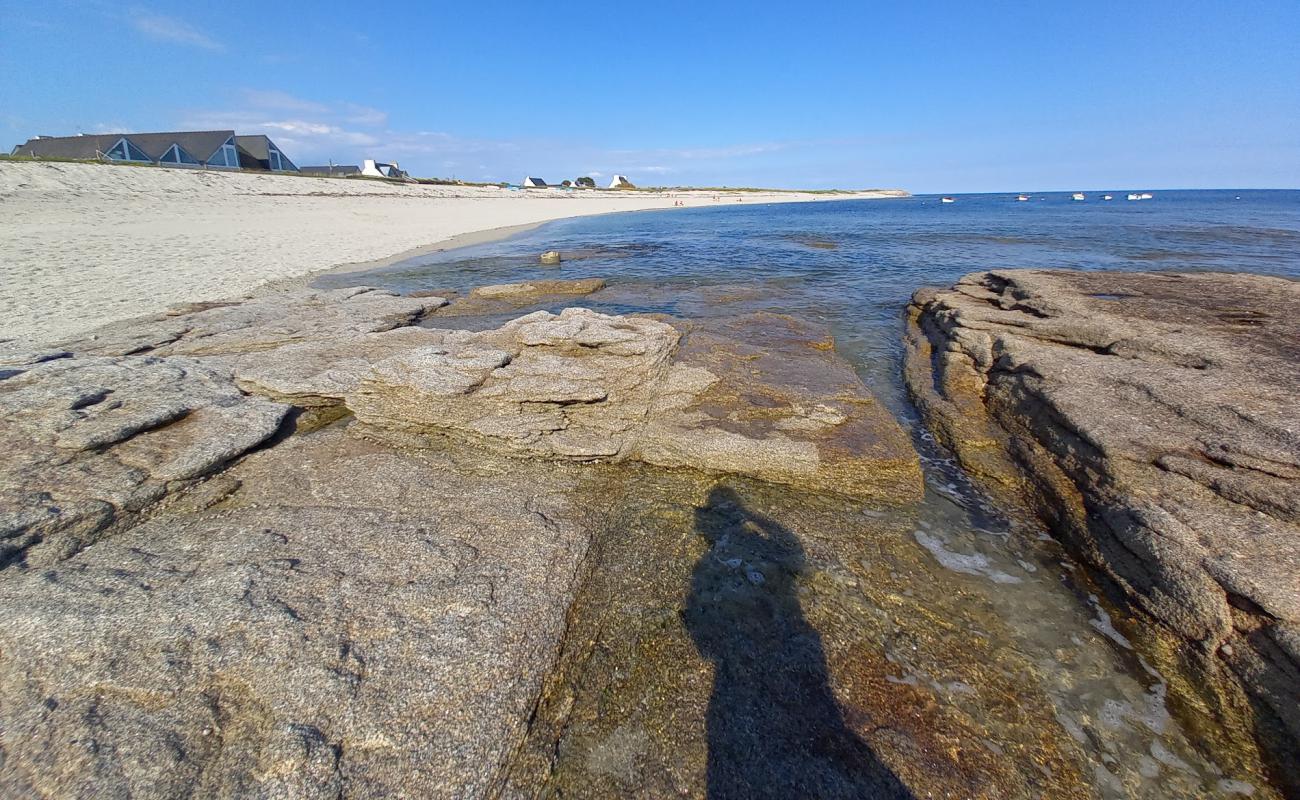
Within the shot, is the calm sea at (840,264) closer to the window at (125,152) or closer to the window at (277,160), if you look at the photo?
the window at (125,152)

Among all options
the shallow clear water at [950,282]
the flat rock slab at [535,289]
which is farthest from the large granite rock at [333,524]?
the flat rock slab at [535,289]

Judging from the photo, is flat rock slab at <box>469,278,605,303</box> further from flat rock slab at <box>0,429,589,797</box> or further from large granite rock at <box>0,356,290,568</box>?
flat rock slab at <box>0,429,589,797</box>

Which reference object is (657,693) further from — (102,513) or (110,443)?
(110,443)

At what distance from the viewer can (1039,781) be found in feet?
7.75

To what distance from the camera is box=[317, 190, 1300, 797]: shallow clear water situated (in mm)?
2682

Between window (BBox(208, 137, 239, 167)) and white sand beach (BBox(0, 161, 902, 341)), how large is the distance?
20253 mm

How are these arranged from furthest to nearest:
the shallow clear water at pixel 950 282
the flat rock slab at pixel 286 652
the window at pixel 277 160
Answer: the window at pixel 277 160 → the shallow clear water at pixel 950 282 → the flat rock slab at pixel 286 652

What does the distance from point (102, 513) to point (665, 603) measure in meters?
4.16

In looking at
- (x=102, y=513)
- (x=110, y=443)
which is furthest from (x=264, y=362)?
(x=102, y=513)

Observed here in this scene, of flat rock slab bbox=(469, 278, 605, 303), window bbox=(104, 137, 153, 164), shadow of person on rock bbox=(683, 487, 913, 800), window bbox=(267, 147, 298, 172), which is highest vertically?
window bbox=(267, 147, 298, 172)

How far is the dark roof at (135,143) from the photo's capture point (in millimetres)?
43500

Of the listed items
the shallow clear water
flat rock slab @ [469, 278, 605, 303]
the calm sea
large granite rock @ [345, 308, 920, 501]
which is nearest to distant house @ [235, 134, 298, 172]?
the shallow clear water

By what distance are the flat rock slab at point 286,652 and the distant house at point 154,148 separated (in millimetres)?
57368

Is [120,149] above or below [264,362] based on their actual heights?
above
